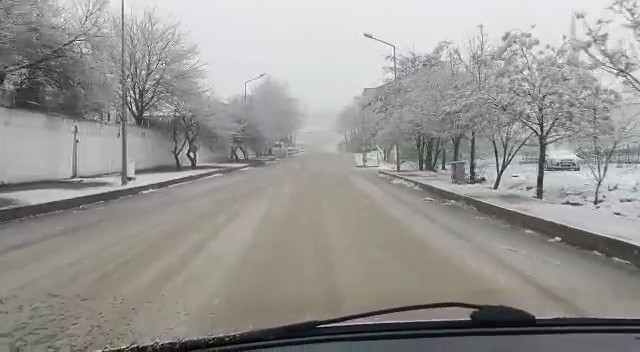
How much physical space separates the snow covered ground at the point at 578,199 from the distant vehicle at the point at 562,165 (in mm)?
3903

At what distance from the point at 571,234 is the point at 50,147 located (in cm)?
2353

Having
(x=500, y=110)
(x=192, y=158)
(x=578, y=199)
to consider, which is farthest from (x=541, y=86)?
(x=192, y=158)

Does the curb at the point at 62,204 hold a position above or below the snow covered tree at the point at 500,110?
below

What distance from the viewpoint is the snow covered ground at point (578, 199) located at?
13.3 meters

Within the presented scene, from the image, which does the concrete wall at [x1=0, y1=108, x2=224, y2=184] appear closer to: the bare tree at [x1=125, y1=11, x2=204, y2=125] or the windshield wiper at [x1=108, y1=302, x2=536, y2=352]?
the bare tree at [x1=125, y1=11, x2=204, y2=125]

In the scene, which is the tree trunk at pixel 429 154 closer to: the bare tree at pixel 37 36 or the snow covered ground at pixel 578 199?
the snow covered ground at pixel 578 199

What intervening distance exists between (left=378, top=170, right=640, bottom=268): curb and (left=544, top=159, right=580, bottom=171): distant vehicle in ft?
80.2

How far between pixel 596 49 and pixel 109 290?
15.7 m

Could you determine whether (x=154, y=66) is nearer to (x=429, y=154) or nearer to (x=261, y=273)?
(x=429, y=154)

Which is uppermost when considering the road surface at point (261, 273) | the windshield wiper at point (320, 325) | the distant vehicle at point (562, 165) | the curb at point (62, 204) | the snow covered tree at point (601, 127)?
the snow covered tree at point (601, 127)

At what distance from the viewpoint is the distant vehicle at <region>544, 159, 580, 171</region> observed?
41906mm

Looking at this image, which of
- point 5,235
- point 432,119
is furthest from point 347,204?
point 432,119

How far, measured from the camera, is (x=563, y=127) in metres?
22.2

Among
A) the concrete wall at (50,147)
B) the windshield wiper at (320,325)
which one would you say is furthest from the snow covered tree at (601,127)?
the concrete wall at (50,147)
